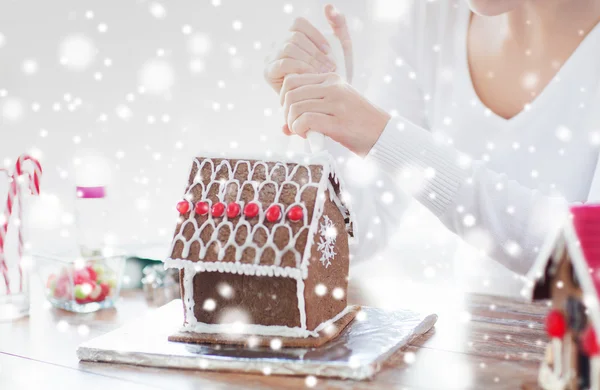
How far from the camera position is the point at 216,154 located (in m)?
0.99

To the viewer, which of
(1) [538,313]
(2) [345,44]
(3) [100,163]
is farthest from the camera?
(3) [100,163]

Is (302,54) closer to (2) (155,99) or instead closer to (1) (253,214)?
(1) (253,214)

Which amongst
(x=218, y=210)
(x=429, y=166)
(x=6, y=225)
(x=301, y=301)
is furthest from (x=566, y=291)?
(x=6, y=225)

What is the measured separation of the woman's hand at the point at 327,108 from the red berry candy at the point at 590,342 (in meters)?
0.66

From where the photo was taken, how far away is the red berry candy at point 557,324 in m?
0.63

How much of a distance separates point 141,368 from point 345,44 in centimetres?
80

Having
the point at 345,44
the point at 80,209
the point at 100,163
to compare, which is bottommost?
the point at 80,209

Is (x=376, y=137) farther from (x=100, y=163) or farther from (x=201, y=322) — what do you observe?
(x=100, y=163)

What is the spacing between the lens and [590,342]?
1.89 feet

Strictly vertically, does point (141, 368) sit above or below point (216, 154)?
below

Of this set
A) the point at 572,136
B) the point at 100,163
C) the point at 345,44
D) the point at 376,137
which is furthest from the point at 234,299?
the point at 100,163

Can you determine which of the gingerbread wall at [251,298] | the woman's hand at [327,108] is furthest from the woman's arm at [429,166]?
the gingerbread wall at [251,298]

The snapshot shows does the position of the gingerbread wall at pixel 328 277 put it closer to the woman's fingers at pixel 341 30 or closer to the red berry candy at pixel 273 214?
the red berry candy at pixel 273 214

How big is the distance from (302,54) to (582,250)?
2.52 ft
